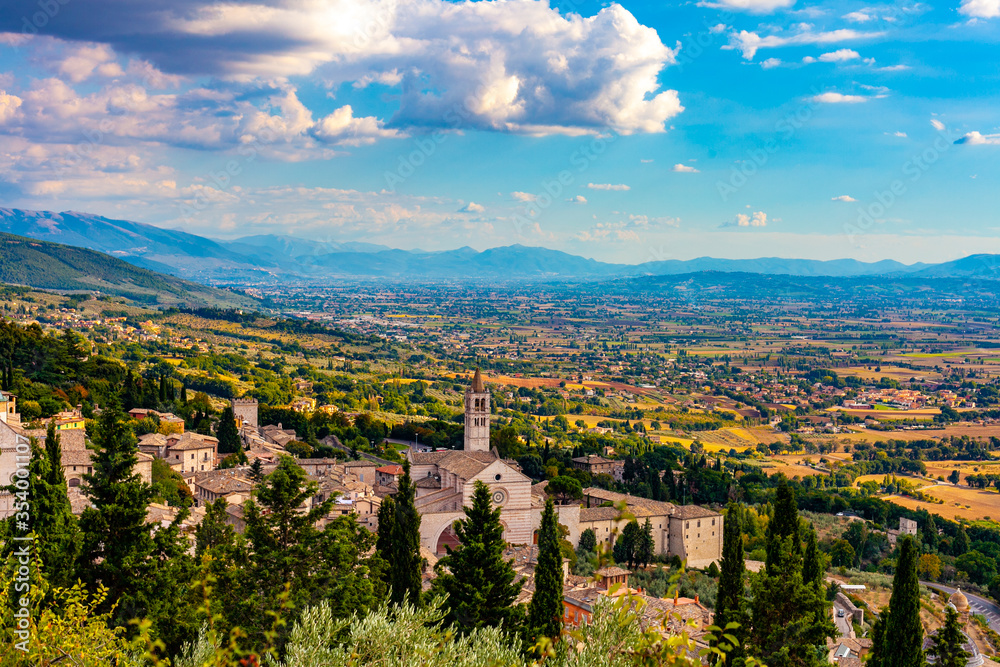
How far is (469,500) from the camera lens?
40.2 metres

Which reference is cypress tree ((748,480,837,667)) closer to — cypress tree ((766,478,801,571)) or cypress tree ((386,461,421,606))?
cypress tree ((766,478,801,571))

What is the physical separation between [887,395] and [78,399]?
134217mm

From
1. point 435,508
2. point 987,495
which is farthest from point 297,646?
point 987,495

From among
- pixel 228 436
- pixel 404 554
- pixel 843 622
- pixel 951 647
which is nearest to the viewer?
pixel 951 647

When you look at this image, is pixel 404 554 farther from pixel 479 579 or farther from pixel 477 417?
pixel 477 417

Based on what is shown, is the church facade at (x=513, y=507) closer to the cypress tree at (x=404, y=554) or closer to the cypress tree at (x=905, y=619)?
the cypress tree at (x=404, y=554)

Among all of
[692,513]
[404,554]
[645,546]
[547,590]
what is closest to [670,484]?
[692,513]

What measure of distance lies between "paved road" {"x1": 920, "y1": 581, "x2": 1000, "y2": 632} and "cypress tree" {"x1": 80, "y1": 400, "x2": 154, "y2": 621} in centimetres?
4383

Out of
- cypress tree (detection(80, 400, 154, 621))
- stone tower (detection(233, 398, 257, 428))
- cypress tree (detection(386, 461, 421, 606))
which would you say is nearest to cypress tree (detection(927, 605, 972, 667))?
cypress tree (detection(386, 461, 421, 606))

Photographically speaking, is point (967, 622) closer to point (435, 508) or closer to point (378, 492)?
point (435, 508)

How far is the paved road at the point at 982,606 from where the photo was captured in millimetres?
45525

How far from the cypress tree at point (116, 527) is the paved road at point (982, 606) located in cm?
4383

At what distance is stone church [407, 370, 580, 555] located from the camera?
129ft

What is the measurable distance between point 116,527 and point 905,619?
22508mm
